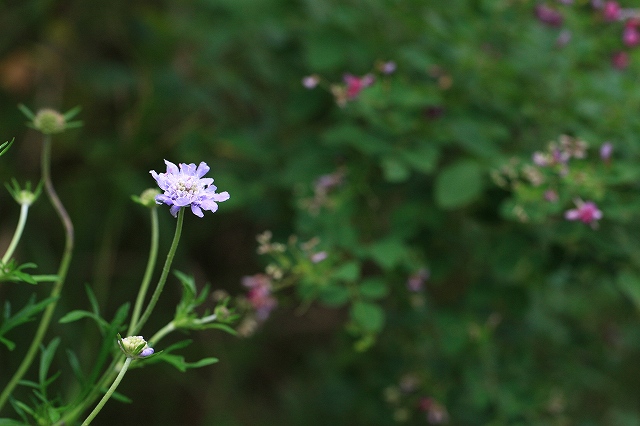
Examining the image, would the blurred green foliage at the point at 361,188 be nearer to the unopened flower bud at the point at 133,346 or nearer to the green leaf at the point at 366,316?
the green leaf at the point at 366,316

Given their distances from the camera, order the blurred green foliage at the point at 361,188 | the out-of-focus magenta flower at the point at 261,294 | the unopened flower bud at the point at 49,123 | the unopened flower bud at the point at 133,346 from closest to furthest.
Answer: the unopened flower bud at the point at 133,346
the unopened flower bud at the point at 49,123
the out-of-focus magenta flower at the point at 261,294
the blurred green foliage at the point at 361,188

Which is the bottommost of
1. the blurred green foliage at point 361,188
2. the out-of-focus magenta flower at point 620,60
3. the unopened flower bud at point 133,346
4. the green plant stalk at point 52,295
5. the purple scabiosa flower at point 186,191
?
the blurred green foliage at point 361,188

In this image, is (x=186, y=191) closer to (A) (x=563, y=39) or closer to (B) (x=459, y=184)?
(B) (x=459, y=184)

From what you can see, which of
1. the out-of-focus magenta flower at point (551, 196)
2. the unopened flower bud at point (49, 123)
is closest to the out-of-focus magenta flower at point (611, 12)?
the out-of-focus magenta flower at point (551, 196)

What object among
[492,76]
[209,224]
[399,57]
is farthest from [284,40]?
[209,224]

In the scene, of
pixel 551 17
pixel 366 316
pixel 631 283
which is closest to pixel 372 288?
pixel 366 316

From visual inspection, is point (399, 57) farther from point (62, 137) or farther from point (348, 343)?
point (62, 137)
